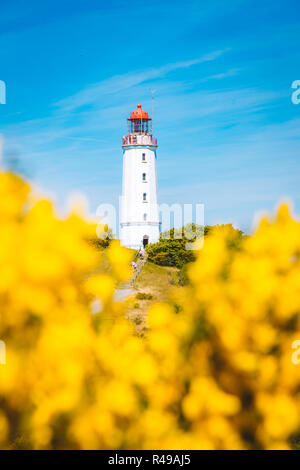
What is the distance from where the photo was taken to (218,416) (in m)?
3.47

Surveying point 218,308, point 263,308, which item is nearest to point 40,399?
point 218,308

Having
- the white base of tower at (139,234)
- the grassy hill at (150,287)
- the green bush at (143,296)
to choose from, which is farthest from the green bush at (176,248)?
the green bush at (143,296)

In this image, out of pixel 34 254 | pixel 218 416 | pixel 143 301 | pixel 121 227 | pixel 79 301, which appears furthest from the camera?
pixel 121 227

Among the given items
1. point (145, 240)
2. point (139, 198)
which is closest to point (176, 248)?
point (145, 240)

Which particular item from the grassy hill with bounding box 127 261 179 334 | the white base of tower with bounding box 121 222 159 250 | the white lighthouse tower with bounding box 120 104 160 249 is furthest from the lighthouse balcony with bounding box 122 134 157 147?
the grassy hill with bounding box 127 261 179 334

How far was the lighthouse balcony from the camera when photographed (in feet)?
133

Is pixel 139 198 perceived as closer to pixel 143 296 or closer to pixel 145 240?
pixel 145 240

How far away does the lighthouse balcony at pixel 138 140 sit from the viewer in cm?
4066

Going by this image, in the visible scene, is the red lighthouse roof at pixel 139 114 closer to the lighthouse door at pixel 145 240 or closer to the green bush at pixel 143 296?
the lighthouse door at pixel 145 240

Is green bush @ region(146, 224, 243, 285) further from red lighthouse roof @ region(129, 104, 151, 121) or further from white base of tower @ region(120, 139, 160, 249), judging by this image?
red lighthouse roof @ region(129, 104, 151, 121)

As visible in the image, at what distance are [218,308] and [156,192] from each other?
1497 inches

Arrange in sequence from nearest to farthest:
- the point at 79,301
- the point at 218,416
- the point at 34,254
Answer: the point at 34,254, the point at 79,301, the point at 218,416

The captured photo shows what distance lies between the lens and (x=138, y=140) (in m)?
40.7
